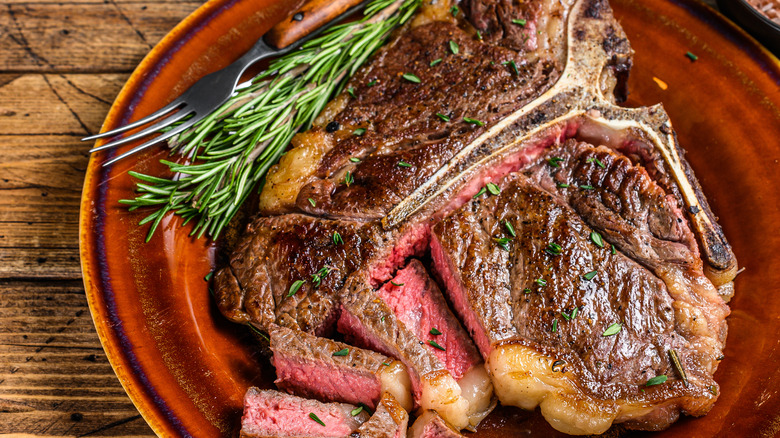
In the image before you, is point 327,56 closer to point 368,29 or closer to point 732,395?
point 368,29

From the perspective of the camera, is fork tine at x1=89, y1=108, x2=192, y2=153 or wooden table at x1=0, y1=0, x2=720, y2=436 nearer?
fork tine at x1=89, y1=108, x2=192, y2=153

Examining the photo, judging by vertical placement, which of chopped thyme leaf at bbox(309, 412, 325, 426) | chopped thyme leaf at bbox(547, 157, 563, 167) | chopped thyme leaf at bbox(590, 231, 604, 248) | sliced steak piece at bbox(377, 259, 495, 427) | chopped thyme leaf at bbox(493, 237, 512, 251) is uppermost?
chopped thyme leaf at bbox(547, 157, 563, 167)

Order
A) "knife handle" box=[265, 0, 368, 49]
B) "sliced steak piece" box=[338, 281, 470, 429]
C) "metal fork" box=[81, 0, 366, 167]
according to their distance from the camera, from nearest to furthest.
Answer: "sliced steak piece" box=[338, 281, 470, 429], "metal fork" box=[81, 0, 366, 167], "knife handle" box=[265, 0, 368, 49]

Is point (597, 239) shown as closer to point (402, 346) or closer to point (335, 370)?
point (402, 346)

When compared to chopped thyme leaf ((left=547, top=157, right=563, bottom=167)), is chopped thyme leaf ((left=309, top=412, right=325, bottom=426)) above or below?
below

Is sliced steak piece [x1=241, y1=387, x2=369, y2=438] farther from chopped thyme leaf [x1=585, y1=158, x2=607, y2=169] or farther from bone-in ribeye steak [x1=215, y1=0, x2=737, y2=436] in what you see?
chopped thyme leaf [x1=585, y1=158, x2=607, y2=169]

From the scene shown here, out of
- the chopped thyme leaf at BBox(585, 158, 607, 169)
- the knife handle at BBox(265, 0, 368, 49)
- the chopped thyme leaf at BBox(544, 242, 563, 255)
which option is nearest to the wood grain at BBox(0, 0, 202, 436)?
the knife handle at BBox(265, 0, 368, 49)

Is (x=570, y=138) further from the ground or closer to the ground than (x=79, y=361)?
further from the ground

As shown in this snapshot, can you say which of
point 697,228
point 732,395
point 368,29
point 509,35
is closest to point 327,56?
point 368,29
